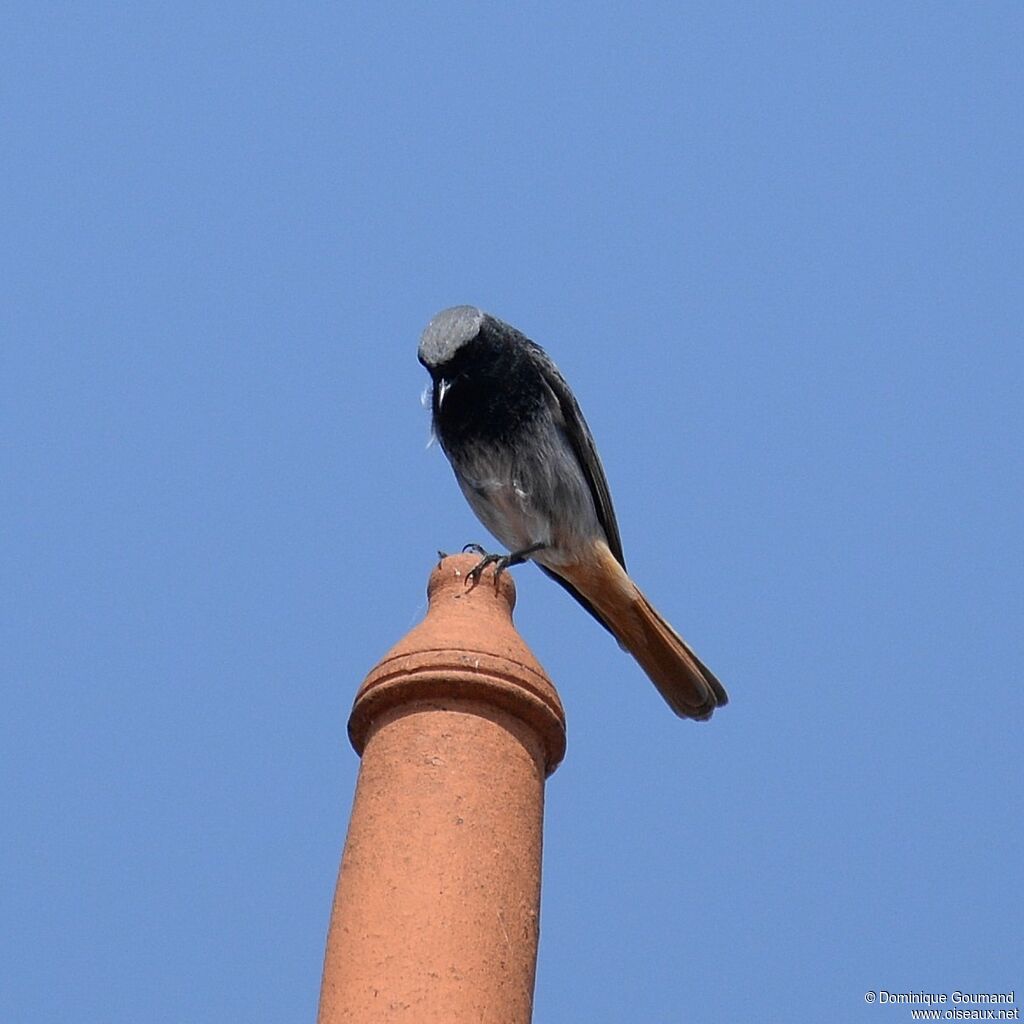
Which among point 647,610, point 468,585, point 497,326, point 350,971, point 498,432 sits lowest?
point 350,971

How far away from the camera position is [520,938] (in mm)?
3506

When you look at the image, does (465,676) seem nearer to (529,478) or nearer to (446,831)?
(446,831)

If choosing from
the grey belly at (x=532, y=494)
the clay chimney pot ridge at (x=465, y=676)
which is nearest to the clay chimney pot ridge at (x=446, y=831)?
the clay chimney pot ridge at (x=465, y=676)

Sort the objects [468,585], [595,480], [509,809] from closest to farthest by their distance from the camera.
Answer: [509,809] < [468,585] < [595,480]

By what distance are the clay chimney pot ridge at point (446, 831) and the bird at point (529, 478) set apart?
2.97 meters

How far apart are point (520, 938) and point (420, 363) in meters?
4.36

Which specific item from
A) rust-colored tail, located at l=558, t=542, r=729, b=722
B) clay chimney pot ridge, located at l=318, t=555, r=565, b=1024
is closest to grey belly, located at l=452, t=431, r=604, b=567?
rust-colored tail, located at l=558, t=542, r=729, b=722

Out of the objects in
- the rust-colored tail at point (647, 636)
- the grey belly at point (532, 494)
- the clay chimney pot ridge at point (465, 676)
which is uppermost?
the grey belly at point (532, 494)

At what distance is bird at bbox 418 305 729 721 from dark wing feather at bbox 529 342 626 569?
0.16 feet

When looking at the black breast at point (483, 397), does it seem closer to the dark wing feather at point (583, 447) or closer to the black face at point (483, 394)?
the black face at point (483, 394)

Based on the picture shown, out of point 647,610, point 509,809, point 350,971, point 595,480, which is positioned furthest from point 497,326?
point 350,971

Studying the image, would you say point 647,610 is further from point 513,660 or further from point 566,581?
point 513,660

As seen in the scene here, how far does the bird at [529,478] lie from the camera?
23.6 feet

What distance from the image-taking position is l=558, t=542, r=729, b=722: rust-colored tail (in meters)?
7.10
